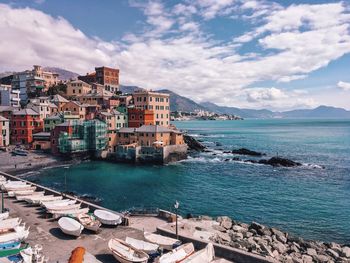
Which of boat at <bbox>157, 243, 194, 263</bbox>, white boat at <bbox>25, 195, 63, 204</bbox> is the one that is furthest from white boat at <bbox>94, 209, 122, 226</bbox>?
white boat at <bbox>25, 195, 63, 204</bbox>

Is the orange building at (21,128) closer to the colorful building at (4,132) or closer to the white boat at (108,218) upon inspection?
the colorful building at (4,132)

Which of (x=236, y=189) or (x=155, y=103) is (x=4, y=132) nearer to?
(x=155, y=103)

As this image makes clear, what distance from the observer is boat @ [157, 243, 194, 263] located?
18.4 m

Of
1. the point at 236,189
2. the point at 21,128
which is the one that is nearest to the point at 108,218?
the point at 236,189

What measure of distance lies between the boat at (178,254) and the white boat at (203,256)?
2.13ft

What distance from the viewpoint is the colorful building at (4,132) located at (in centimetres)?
8050

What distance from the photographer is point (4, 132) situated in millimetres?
81250

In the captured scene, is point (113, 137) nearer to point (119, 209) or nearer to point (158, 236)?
point (119, 209)

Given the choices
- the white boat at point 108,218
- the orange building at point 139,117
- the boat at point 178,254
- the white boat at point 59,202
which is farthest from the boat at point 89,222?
the orange building at point 139,117

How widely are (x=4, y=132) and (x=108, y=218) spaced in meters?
70.3

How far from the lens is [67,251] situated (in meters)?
20.8

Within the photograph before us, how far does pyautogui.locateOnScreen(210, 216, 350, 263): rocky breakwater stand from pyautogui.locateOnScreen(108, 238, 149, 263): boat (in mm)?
7425

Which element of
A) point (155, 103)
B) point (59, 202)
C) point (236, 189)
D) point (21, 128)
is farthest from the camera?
point (155, 103)

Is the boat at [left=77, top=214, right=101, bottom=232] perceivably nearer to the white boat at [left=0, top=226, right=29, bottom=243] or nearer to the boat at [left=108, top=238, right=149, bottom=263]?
the boat at [left=108, top=238, right=149, bottom=263]
